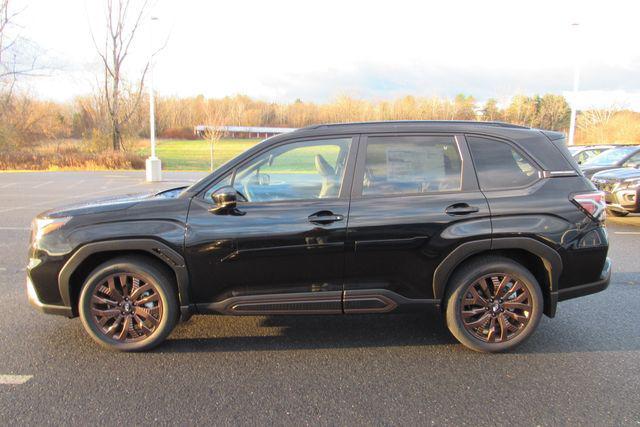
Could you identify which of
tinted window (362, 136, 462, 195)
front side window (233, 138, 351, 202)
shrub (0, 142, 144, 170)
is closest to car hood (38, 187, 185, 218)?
front side window (233, 138, 351, 202)

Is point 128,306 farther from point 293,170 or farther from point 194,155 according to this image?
point 194,155

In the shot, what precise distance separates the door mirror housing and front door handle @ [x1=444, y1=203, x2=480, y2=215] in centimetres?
163

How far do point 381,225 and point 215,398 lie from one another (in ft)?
5.51

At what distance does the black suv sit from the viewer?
326 cm

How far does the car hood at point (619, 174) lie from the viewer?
349 inches

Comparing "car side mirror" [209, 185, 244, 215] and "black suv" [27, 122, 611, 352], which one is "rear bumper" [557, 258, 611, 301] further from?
"car side mirror" [209, 185, 244, 215]

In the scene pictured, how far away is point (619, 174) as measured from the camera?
9.17m

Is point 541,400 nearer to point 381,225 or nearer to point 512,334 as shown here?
point 512,334

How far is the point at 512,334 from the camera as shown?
3.44 m

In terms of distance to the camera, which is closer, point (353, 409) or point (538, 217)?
point (353, 409)

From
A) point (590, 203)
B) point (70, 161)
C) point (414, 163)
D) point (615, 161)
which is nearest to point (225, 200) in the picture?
point (414, 163)

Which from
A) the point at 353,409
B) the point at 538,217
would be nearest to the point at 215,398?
the point at 353,409

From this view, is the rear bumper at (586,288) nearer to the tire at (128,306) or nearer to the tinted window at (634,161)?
the tire at (128,306)

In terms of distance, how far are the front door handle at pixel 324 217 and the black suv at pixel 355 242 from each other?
0.01m
